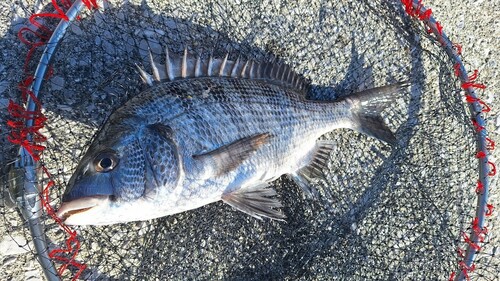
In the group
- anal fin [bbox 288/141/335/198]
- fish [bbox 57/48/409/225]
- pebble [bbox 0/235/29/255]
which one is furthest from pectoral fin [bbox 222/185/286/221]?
pebble [bbox 0/235/29/255]

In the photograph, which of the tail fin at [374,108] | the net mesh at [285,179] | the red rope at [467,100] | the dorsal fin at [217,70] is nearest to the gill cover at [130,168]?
the dorsal fin at [217,70]

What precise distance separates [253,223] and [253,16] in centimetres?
127

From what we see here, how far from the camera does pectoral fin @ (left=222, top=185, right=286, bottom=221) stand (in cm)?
190

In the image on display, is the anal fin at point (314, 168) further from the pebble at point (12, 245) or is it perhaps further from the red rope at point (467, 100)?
the pebble at point (12, 245)

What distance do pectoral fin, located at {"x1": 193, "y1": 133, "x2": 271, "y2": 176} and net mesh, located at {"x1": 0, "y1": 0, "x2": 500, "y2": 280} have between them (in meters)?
0.53

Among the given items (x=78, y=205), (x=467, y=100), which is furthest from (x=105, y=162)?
(x=467, y=100)

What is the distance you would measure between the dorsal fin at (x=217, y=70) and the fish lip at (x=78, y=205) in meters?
0.61

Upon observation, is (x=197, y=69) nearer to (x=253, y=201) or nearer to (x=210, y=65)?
(x=210, y=65)

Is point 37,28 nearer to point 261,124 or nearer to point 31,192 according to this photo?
point 31,192

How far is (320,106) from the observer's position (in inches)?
87.4

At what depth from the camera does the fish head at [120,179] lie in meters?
1.55

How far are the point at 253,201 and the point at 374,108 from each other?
97 centimetres

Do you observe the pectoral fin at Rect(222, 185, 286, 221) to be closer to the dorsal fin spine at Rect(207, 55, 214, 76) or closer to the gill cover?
the gill cover

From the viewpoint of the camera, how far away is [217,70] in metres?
2.02
